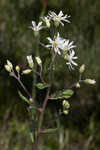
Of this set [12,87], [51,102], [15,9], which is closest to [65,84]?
[51,102]

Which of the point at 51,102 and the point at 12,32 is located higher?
the point at 12,32

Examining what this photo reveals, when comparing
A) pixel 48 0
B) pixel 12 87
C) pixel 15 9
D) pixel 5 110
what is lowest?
pixel 5 110

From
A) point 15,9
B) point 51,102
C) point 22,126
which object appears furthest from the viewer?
point 15,9

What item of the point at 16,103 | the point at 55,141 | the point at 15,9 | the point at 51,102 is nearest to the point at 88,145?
the point at 55,141

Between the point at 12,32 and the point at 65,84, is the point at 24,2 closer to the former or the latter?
the point at 12,32

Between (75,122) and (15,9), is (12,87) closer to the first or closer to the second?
(75,122)

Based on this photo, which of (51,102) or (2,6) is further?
(2,6)

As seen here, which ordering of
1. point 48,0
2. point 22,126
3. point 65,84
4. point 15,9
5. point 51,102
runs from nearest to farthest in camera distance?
point 22,126, point 51,102, point 65,84, point 15,9, point 48,0
